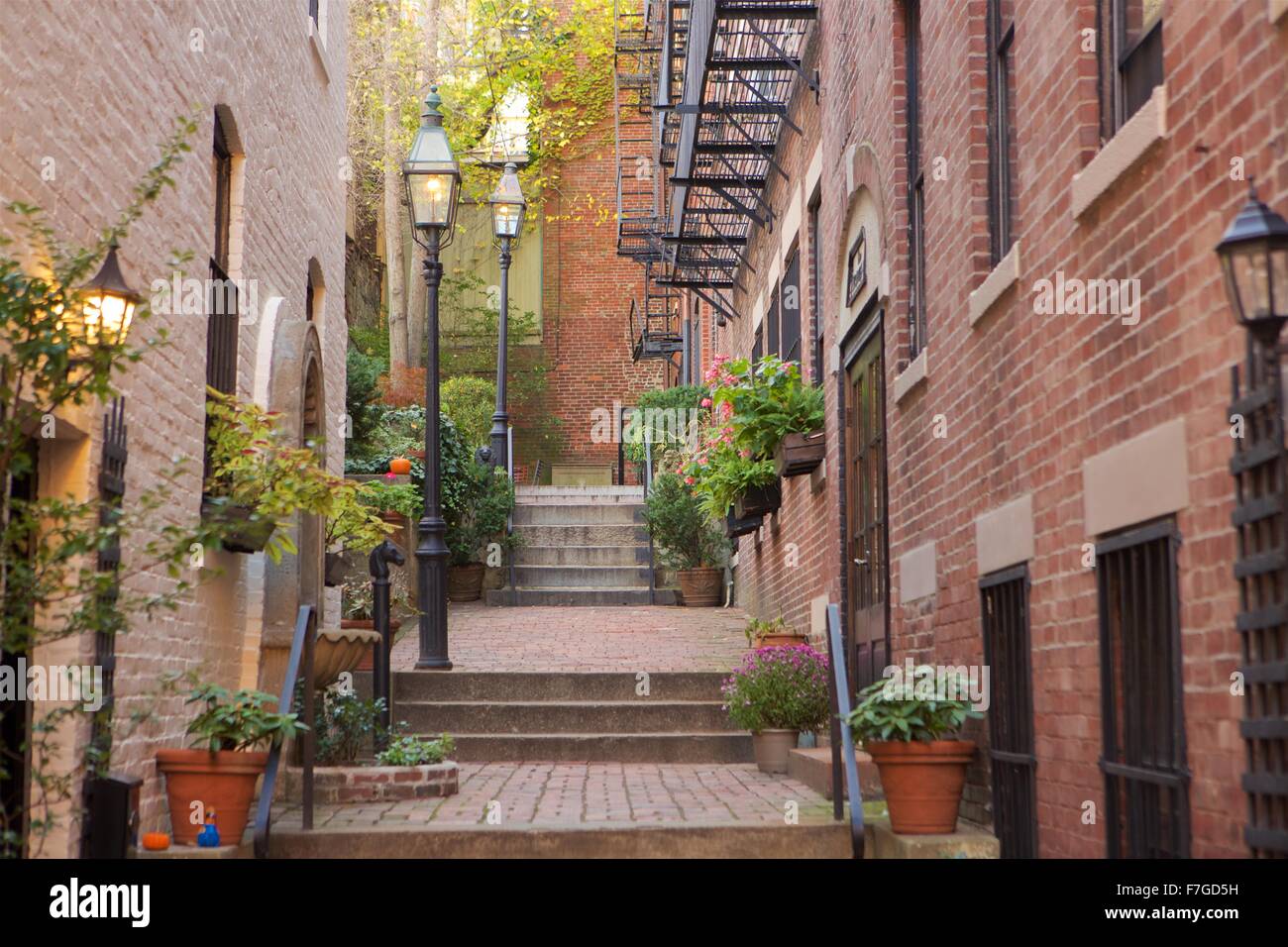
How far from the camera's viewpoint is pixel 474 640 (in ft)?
45.9

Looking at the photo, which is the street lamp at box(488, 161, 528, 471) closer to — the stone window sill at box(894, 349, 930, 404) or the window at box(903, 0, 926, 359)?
the window at box(903, 0, 926, 359)

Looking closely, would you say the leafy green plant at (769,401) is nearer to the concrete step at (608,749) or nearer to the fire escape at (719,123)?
the fire escape at (719,123)

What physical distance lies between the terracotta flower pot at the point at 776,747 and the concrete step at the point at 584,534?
9.55m

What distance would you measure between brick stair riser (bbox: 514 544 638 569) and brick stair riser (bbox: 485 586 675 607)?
34.0 inches

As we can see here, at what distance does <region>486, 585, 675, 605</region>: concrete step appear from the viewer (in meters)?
17.8

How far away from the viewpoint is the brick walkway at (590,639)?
479 inches

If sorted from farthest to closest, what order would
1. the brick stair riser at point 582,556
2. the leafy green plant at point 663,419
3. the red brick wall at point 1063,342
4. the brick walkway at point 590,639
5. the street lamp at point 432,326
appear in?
the leafy green plant at point 663,419 < the brick stair riser at point 582,556 < the brick walkway at point 590,639 < the street lamp at point 432,326 < the red brick wall at point 1063,342

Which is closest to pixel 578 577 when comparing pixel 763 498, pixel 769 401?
pixel 763 498

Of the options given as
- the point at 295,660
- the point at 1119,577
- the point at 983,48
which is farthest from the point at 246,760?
the point at 983,48

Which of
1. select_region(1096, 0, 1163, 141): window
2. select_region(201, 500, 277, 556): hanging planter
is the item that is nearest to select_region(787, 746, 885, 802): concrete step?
select_region(201, 500, 277, 556): hanging planter

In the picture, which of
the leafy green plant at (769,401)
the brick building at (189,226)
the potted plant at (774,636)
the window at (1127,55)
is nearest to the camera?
the window at (1127,55)

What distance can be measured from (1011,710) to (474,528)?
12.7 metres

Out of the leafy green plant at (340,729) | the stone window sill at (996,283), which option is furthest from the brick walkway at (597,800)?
the stone window sill at (996,283)

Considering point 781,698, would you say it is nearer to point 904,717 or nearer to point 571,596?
point 904,717
